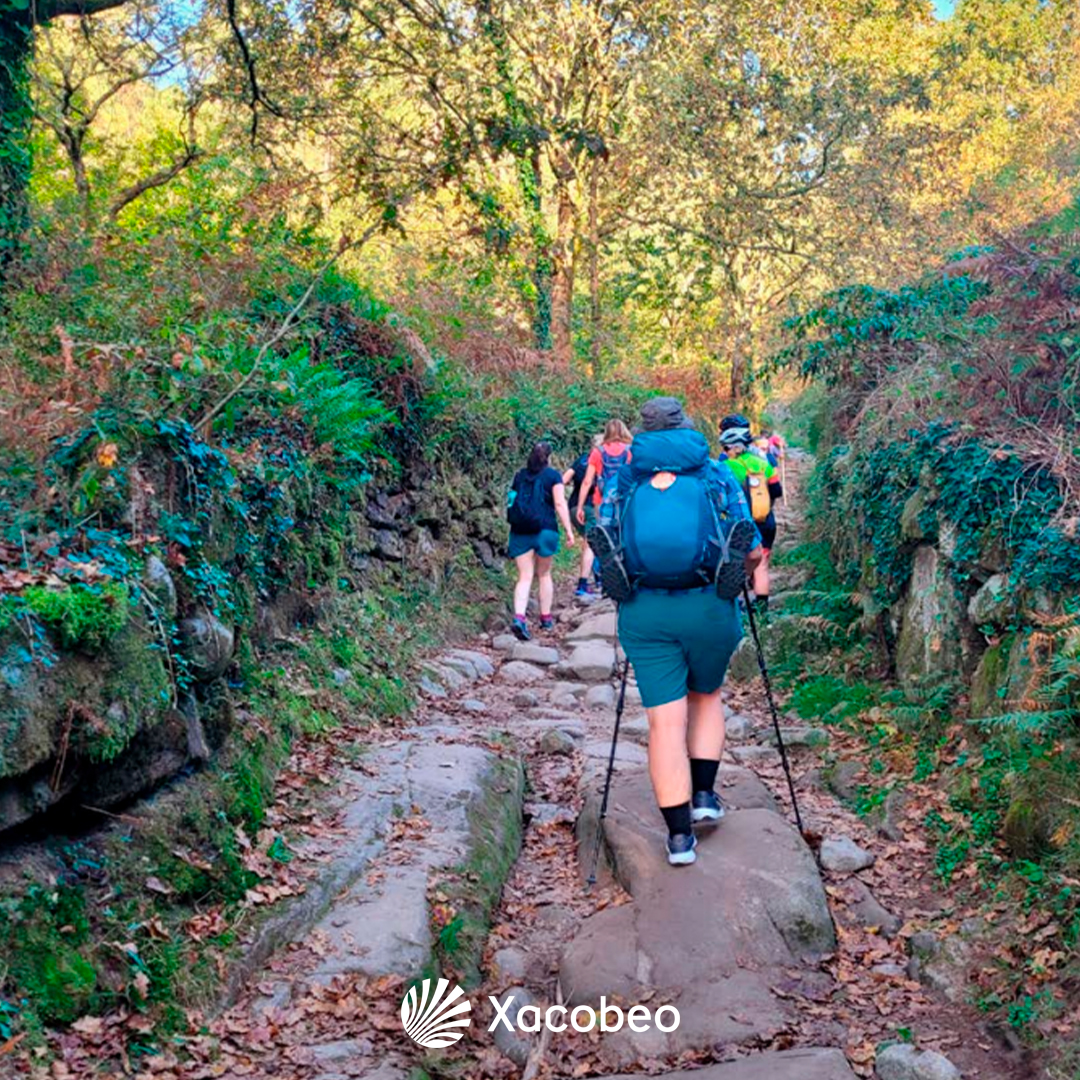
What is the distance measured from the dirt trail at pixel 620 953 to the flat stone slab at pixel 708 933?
0.4 inches

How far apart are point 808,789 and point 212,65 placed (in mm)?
11400

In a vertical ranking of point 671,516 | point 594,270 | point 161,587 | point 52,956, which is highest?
point 594,270

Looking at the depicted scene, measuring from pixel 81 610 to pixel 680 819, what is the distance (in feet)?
10.0

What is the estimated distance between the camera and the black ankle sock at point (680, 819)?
5176mm

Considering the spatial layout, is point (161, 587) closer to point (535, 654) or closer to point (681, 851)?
point (681, 851)

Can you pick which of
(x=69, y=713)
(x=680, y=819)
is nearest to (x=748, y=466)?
(x=680, y=819)

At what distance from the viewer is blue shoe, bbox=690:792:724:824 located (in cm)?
556

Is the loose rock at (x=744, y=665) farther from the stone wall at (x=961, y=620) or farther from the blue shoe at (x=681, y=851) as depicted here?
the blue shoe at (x=681, y=851)

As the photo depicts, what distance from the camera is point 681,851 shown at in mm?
5184

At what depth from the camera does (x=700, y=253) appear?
77.8 feet

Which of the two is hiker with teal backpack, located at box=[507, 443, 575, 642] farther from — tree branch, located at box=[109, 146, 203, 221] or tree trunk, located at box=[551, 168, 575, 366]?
tree trunk, located at box=[551, 168, 575, 366]

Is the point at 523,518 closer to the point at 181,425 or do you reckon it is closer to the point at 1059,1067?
the point at 181,425

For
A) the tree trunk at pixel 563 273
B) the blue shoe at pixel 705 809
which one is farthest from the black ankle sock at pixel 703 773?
the tree trunk at pixel 563 273

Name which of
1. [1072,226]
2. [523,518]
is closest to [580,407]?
[523,518]
